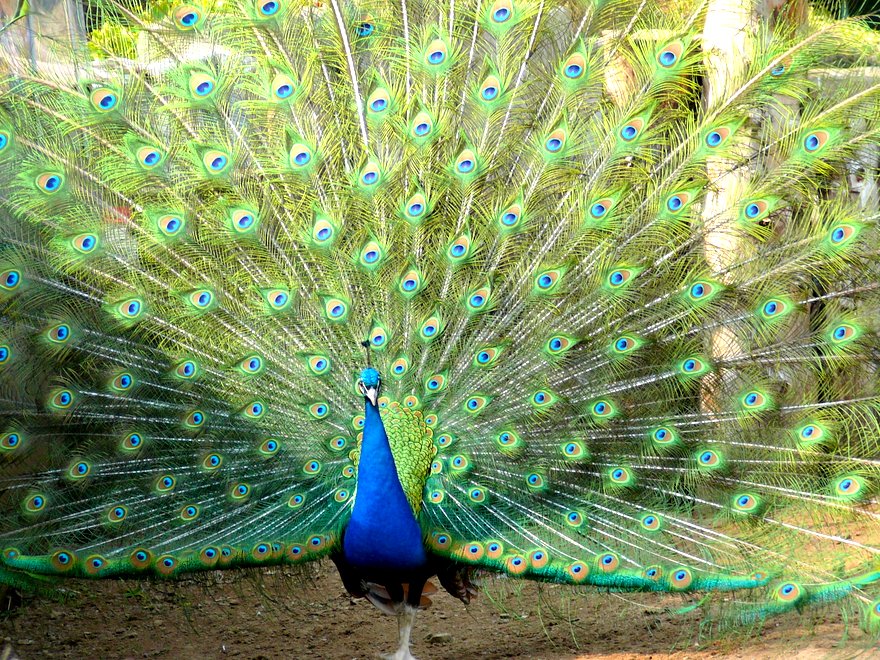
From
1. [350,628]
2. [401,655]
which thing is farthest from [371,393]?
[350,628]

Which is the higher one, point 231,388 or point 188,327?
point 188,327

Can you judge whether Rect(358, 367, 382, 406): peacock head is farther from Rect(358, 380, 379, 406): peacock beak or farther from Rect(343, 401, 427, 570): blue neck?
Rect(343, 401, 427, 570): blue neck

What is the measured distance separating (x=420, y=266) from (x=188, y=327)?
0.85 metres

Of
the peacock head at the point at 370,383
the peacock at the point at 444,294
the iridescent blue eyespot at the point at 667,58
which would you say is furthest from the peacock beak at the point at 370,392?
the iridescent blue eyespot at the point at 667,58

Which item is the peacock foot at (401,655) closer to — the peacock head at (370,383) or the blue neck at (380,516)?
the blue neck at (380,516)

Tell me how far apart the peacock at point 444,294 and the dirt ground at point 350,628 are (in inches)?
17.7

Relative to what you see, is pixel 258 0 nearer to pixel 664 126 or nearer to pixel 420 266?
pixel 420 266

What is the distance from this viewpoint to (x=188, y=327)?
332 centimetres

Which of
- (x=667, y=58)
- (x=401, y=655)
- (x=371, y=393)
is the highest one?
(x=667, y=58)

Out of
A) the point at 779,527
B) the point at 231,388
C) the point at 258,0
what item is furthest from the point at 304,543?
the point at 258,0

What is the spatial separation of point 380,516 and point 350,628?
4.03ft

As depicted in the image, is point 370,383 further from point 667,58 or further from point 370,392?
point 667,58

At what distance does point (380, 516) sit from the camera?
316 centimetres

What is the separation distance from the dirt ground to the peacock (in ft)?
1.47
